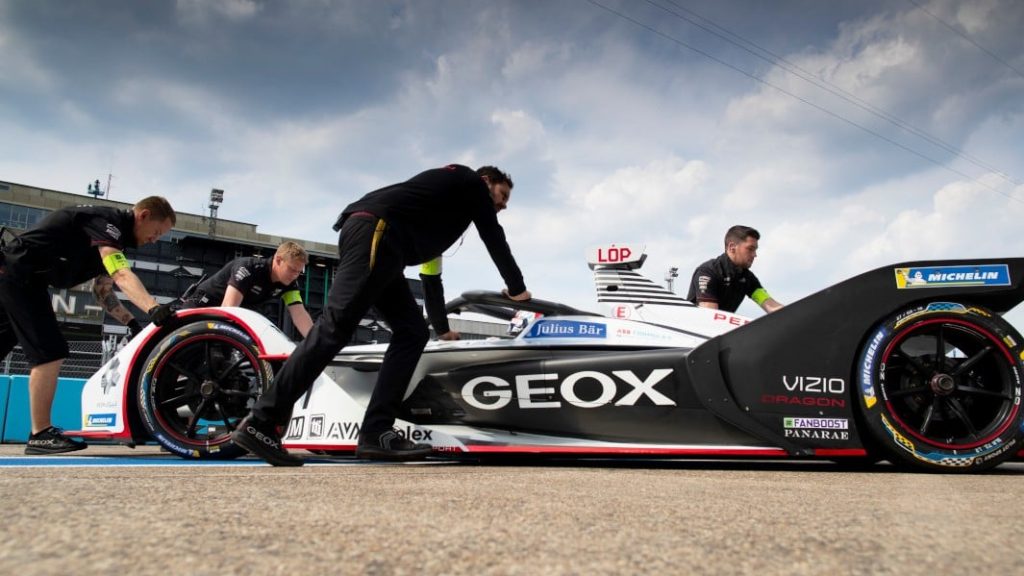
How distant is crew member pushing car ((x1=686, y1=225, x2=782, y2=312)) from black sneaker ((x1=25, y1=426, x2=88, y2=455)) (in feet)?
13.0

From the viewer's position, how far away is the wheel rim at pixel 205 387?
3.33 metres

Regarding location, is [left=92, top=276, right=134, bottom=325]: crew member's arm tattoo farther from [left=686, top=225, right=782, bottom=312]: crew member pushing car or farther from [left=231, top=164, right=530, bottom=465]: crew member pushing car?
[left=686, top=225, right=782, bottom=312]: crew member pushing car

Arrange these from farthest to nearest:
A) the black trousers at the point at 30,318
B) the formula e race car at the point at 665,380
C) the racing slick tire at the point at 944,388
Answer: the black trousers at the point at 30,318 < the formula e race car at the point at 665,380 < the racing slick tire at the point at 944,388

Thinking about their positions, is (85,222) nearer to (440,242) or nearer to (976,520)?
(440,242)

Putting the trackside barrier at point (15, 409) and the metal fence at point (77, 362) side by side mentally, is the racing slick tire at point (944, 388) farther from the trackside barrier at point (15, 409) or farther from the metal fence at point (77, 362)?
the metal fence at point (77, 362)

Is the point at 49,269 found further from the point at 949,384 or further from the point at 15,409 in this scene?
the point at 949,384

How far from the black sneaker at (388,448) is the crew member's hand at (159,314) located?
1276 millimetres

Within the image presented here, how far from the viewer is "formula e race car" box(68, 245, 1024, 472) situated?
259 centimetres

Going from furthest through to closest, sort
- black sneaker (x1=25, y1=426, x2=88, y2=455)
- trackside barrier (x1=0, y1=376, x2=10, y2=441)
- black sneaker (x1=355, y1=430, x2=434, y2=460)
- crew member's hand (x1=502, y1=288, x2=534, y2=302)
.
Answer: trackside barrier (x1=0, y1=376, x2=10, y2=441), black sneaker (x1=25, y1=426, x2=88, y2=455), crew member's hand (x1=502, y1=288, x2=534, y2=302), black sneaker (x1=355, y1=430, x2=434, y2=460)

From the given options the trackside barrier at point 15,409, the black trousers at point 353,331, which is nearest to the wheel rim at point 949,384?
the black trousers at point 353,331

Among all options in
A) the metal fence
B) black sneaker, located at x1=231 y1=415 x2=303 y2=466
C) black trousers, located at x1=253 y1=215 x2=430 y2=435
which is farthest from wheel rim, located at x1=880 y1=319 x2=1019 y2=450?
the metal fence

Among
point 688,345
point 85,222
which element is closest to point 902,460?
point 688,345

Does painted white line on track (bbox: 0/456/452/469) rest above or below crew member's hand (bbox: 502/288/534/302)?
below

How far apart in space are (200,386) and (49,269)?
1.24 metres
